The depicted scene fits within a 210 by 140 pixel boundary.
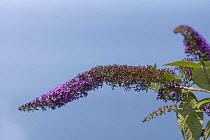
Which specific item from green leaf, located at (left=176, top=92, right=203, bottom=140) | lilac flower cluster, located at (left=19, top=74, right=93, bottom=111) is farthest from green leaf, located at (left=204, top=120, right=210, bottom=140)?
lilac flower cluster, located at (left=19, top=74, right=93, bottom=111)

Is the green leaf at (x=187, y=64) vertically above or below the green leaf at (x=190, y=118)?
above

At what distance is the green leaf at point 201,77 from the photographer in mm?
4137

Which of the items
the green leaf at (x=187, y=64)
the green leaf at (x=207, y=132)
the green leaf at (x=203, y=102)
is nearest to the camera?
the green leaf at (x=187, y=64)

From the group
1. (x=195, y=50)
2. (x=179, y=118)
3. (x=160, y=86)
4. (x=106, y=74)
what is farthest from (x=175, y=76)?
(x=195, y=50)

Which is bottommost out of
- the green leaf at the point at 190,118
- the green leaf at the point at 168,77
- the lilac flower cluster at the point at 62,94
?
the green leaf at the point at 190,118

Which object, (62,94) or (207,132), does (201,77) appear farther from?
(62,94)

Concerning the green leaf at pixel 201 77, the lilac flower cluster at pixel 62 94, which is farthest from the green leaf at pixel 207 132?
the lilac flower cluster at pixel 62 94

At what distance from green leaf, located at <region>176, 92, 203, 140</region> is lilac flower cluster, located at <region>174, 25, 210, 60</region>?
1.30m

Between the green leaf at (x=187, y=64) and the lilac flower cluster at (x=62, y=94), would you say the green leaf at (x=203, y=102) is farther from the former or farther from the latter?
the lilac flower cluster at (x=62, y=94)

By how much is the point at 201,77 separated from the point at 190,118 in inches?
19.8

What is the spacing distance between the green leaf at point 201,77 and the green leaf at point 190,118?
18 centimetres

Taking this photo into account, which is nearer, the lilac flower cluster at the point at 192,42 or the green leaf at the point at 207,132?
the lilac flower cluster at the point at 192,42

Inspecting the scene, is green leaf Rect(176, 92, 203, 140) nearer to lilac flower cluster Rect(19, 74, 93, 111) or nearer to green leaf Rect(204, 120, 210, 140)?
green leaf Rect(204, 120, 210, 140)

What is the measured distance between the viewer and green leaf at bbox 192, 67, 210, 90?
4.14 m
